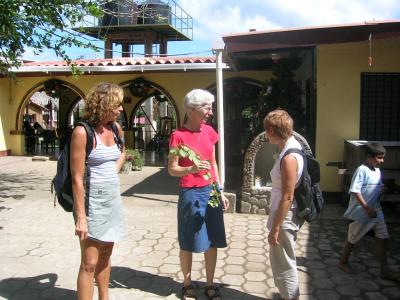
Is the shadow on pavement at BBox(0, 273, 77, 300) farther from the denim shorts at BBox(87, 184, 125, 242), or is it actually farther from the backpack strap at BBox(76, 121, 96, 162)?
the backpack strap at BBox(76, 121, 96, 162)

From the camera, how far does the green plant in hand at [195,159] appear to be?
3295 mm

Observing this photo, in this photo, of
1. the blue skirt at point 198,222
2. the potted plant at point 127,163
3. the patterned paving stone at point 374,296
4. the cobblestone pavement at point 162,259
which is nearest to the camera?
the blue skirt at point 198,222

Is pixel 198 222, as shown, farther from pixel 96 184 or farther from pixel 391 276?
pixel 391 276

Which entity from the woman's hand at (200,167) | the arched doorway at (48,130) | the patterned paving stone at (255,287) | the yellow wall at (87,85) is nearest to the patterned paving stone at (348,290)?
the patterned paving stone at (255,287)

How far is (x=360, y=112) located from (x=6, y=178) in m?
7.76

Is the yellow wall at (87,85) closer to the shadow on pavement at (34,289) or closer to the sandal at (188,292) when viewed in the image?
the shadow on pavement at (34,289)

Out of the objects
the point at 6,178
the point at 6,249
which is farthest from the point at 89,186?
the point at 6,178

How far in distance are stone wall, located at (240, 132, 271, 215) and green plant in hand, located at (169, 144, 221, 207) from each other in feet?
9.96

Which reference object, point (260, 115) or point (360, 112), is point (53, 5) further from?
point (360, 112)

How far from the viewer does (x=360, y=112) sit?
290 inches

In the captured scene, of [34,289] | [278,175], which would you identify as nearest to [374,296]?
[278,175]

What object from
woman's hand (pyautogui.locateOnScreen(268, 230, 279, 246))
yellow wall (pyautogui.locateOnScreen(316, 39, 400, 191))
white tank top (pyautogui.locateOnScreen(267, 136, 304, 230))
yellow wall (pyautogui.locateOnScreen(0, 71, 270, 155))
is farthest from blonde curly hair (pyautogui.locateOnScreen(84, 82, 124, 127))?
yellow wall (pyautogui.locateOnScreen(0, 71, 270, 155))

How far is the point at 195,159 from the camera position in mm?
3281

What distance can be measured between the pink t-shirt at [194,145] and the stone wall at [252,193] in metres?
3.03
